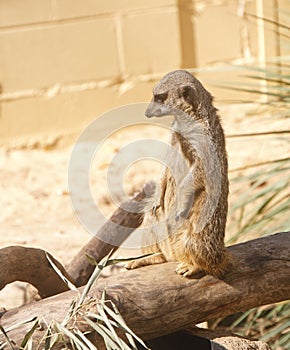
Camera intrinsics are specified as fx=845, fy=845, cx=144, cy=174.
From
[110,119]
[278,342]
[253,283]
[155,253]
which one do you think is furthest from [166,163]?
[110,119]

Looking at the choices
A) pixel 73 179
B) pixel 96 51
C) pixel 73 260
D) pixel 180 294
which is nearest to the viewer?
pixel 180 294

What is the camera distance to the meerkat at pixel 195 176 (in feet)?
7.66

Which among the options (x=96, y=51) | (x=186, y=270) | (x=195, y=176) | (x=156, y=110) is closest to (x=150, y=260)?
(x=186, y=270)

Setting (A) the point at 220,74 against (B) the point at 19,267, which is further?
(A) the point at 220,74

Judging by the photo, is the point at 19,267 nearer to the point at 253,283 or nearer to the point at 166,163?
the point at 166,163

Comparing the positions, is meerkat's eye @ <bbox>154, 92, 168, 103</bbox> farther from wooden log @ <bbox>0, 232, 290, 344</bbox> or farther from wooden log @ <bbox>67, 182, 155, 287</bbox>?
wooden log @ <bbox>67, 182, 155, 287</bbox>

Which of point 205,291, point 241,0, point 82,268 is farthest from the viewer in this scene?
point 241,0

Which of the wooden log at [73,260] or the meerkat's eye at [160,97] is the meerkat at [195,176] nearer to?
the meerkat's eye at [160,97]

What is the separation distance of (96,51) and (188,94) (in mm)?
3117

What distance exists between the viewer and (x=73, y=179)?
4836 millimetres

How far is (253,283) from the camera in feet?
7.77

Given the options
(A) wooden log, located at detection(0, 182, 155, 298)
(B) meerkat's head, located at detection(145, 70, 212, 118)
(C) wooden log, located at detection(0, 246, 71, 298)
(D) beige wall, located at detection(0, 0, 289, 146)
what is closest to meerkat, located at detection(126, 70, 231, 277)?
(B) meerkat's head, located at detection(145, 70, 212, 118)

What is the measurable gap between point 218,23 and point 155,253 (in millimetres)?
3275

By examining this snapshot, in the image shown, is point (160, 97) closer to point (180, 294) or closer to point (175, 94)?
point (175, 94)
